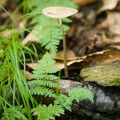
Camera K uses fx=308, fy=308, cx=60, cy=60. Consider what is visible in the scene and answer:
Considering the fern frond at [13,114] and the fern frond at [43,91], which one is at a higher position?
the fern frond at [43,91]

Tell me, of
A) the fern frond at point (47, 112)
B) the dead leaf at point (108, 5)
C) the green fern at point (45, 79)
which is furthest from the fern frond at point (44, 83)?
the dead leaf at point (108, 5)

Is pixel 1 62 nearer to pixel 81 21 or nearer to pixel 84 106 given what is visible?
pixel 84 106

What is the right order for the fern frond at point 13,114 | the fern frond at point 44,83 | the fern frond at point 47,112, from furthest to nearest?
1. the fern frond at point 44,83
2. the fern frond at point 13,114
3. the fern frond at point 47,112

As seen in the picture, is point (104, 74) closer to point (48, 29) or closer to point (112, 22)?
point (48, 29)

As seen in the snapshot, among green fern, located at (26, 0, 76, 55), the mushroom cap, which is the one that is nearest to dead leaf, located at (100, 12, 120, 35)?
green fern, located at (26, 0, 76, 55)

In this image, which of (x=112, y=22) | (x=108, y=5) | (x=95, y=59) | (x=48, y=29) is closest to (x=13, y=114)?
(x=95, y=59)

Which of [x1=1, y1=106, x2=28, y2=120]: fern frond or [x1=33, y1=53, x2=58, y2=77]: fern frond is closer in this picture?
[x1=1, y1=106, x2=28, y2=120]: fern frond

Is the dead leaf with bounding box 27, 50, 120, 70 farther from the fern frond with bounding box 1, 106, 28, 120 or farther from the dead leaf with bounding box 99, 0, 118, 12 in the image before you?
the dead leaf with bounding box 99, 0, 118, 12

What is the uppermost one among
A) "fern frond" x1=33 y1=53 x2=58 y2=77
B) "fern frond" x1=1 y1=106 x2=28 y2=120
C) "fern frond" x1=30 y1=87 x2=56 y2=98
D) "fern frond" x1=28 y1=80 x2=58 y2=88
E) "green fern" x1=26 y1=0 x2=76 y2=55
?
"green fern" x1=26 y1=0 x2=76 y2=55

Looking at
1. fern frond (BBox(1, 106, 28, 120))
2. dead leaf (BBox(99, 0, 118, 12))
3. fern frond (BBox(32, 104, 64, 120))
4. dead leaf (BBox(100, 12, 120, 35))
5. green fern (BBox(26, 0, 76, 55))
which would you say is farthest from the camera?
dead leaf (BBox(99, 0, 118, 12))

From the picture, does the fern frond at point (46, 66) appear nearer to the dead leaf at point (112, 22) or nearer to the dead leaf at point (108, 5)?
the dead leaf at point (112, 22)
